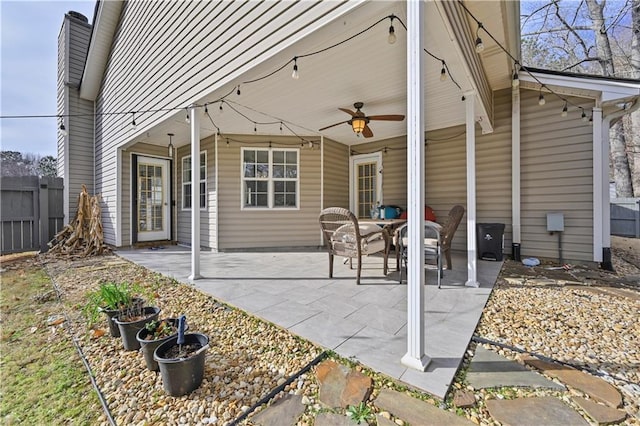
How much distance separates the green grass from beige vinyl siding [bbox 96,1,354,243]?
3.11 metres

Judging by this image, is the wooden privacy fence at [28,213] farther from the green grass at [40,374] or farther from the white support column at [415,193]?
the white support column at [415,193]

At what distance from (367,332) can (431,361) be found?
54 cm

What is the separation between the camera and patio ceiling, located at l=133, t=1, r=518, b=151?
8.41ft

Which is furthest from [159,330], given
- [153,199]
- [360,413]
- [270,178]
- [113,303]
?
[153,199]

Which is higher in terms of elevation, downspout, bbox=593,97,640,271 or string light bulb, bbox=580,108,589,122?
string light bulb, bbox=580,108,589,122

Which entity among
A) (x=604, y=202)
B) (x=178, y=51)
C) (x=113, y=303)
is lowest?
(x=113, y=303)

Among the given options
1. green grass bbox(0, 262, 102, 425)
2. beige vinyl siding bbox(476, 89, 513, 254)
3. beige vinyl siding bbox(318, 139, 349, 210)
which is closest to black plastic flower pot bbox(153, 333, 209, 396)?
green grass bbox(0, 262, 102, 425)

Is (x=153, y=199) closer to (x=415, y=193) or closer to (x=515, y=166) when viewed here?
(x=415, y=193)

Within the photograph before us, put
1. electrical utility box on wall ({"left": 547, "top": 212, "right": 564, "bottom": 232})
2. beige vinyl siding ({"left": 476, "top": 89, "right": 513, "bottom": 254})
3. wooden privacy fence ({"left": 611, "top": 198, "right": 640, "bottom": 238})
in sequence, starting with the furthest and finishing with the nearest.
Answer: wooden privacy fence ({"left": 611, "top": 198, "right": 640, "bottom": 238})
beige vinyl siding ({"left": 476, "top": 89, "right": 513, "bottom": 254})
electrical utility box on wall ({"left": 547, "top": 212, "right": 564, "bottom": 232})

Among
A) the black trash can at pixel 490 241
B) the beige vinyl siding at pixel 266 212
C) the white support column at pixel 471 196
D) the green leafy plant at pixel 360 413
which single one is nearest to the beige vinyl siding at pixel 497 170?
the black trash can at pixel 490 241

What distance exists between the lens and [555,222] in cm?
462

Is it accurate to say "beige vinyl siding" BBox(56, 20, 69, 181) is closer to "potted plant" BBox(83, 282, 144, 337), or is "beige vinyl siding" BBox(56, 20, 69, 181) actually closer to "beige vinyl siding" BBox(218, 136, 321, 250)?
"beige vinyl siding" BBox(218, 136, 321, 250)

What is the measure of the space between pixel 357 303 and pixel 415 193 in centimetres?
151

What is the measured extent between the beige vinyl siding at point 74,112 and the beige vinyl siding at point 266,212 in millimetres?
→ 4497
